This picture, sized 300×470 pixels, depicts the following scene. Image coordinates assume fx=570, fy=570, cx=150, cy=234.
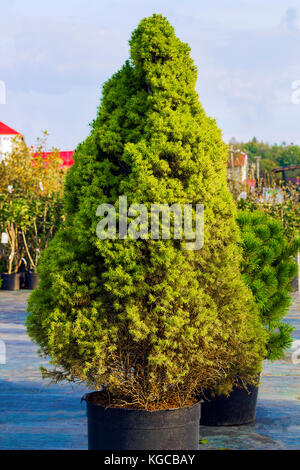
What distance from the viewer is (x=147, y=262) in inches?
124

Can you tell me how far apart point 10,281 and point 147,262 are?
1113cm

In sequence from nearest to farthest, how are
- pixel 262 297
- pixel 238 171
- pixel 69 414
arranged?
pixel 262 297, pixel 69 414, pixel 238 171

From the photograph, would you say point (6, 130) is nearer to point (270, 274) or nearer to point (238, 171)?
point (238, 171)

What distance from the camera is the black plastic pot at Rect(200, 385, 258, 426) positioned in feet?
14.3

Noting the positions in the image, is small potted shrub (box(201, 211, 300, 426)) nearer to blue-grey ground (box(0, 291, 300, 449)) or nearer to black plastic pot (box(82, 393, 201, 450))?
blue-grey ground (box(0, 291, 300, 449))

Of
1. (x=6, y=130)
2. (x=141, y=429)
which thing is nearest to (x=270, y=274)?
(x=141, y=429)

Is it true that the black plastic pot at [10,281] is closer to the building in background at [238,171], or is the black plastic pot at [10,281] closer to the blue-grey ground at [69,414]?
the building in background at [238,171]

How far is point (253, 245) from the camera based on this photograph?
14.2ft

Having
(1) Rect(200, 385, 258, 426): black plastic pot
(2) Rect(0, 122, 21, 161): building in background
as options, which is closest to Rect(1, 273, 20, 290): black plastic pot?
(1) Rect(200, 385, 258, 426): black plastic pot

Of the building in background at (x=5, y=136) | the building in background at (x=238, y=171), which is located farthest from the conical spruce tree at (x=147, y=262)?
the building in background at (x=5, y=136)

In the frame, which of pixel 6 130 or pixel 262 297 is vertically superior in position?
pixel 6 130

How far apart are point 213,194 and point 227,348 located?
3.07ft
